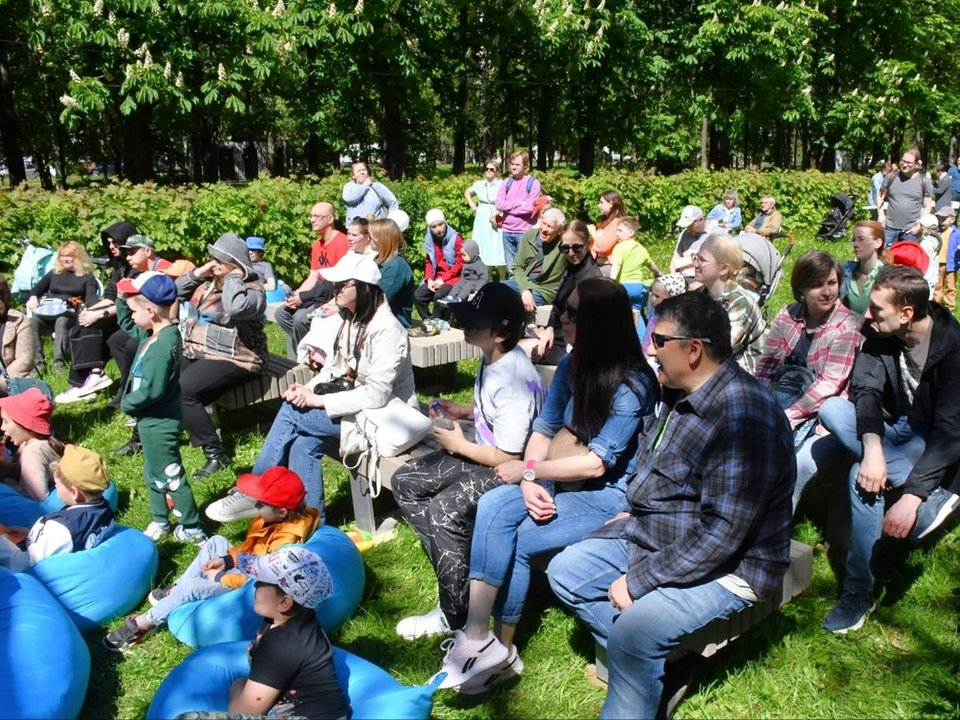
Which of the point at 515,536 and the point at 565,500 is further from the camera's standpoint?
the point at 565,500

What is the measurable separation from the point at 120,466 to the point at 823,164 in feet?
102

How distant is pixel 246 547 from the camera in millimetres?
4094

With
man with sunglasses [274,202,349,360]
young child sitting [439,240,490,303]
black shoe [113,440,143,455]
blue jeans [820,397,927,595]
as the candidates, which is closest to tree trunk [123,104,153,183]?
man with sunglasses [274,202,349,360]

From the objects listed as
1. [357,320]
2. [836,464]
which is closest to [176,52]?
[357,320]

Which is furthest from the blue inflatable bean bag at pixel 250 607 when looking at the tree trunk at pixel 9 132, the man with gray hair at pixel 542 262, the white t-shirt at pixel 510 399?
the tree trunk at pixel 9 132

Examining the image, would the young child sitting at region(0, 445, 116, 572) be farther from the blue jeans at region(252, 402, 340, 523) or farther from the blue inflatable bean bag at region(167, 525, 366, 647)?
the blue jeans at region(252, 402, 340, 523)

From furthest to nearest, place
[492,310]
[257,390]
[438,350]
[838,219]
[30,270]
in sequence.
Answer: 1. [838,219]
2. [30,270]
3. [438,350]
4. [257,390]
5. [492,310]

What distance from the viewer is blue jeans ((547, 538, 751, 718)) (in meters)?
2.86

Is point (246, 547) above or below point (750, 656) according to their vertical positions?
above

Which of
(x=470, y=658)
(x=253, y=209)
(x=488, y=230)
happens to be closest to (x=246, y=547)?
(x=470, y=658)

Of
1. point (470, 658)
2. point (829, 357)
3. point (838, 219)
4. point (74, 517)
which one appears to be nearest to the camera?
point (470, 658)

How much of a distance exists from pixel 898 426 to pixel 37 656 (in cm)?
366

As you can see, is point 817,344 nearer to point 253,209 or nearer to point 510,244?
point 510,244

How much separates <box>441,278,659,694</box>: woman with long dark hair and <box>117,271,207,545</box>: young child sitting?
2074 mm
